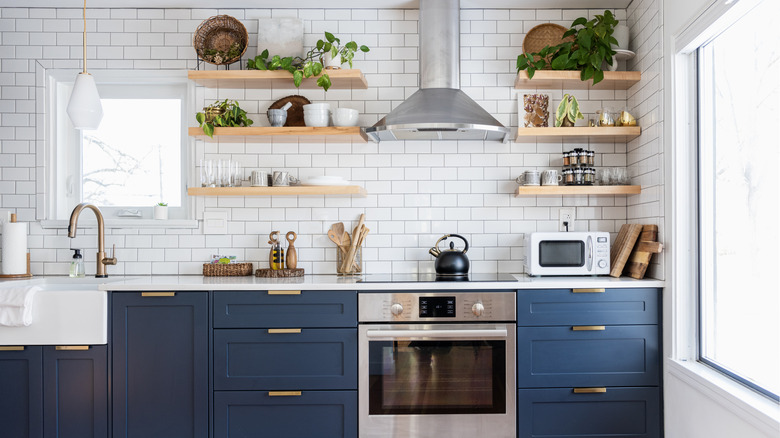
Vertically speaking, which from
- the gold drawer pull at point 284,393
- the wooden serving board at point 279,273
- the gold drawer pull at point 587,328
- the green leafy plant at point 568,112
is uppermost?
the green leafy plant at point 568,112

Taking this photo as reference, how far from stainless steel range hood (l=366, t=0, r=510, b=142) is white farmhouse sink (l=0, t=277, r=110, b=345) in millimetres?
1696

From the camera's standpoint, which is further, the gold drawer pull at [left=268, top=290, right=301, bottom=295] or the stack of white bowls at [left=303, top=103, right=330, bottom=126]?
the stack of white bowls at [left=303, top=103, right=330, bottom=126]

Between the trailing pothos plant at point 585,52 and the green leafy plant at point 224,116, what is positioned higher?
the trailing pothos plant at point 585,52

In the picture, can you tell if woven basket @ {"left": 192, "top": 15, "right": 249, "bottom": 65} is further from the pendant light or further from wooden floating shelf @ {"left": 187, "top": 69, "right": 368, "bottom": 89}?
the pendant light

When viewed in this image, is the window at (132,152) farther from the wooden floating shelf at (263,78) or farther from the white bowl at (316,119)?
the white bowl at (316,119)

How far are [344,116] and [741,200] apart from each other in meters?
2.01

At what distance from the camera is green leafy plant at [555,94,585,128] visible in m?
3.36

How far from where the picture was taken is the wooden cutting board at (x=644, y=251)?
298 centimetres

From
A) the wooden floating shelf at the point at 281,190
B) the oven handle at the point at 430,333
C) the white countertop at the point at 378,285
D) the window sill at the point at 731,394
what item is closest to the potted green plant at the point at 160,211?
the wooden floating shelf at the point at 281,190

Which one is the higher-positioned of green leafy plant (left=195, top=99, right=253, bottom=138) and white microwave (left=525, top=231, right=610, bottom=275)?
green leafy plant (left=195, top=99, right=253, bottom=138)

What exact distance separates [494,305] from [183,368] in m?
1.63

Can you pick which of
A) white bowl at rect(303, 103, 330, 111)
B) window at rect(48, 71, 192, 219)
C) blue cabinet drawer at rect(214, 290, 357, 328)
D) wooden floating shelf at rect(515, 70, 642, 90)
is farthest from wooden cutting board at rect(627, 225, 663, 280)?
window at rect(48, 71, 192, 219)

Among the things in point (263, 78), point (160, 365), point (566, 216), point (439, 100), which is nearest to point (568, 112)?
point (566, 216)

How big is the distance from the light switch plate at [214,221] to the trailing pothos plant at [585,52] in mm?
1993
